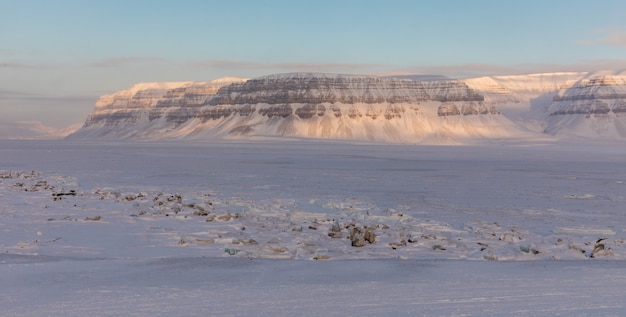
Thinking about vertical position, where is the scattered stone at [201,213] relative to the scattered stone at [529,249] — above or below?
below

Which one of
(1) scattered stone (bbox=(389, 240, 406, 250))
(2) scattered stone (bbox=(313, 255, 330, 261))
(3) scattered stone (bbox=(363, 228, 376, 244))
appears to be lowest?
(1) scattered stone (bbox=(389, 240, 406, 250))

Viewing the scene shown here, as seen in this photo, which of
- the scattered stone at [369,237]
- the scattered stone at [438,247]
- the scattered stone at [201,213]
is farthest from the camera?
the scattered stone at [201,213]

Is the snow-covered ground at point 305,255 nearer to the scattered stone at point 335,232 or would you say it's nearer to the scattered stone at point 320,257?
the scattered stone at point 320,257

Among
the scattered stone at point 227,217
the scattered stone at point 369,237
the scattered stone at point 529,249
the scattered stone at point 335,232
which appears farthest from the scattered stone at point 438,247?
the scattered stone at point 227,217

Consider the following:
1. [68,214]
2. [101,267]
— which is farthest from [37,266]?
[68,214]

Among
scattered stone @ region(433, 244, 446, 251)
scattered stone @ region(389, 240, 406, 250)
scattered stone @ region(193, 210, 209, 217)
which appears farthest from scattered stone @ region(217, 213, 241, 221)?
scattered stone @ region(433, 244, 446, 251)

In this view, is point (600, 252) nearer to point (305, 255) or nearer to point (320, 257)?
point (320, 257)

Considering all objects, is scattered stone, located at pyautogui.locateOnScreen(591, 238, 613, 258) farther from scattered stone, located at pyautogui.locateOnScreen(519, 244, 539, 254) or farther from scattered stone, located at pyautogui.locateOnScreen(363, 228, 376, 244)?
scattered stone, located at pyautogui.locateOnScreen(363, 228, 376, 244)

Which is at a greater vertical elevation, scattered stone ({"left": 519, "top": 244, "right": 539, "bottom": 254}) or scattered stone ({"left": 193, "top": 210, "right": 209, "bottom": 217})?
scattered stone ({"left": 519, "top": 244, "right": 539, "bottom": 254})

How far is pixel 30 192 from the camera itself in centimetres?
2148

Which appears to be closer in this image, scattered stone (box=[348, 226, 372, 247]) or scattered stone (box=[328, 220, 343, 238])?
scattered stone (box=[348, 226, 372, 247])

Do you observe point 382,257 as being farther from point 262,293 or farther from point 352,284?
point 262,293

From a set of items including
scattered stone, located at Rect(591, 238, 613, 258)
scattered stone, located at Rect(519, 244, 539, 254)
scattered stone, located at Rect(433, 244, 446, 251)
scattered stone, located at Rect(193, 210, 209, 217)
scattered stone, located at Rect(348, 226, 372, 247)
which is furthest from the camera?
scattered stone, located at Rect(193, 210, 209, 217)

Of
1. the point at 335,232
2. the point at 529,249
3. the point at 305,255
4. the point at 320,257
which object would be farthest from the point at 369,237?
the point at 529,249
